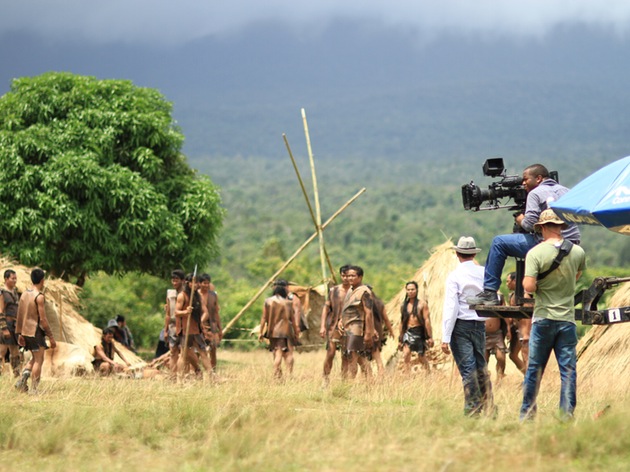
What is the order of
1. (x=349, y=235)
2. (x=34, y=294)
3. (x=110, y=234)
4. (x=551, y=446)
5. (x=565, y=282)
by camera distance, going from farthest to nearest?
1. (x=349, y=235)
2. (x=110, y=234)
3. (x=34, y=294)
4. (x=565, y=282)
5. (x=551, y=446)

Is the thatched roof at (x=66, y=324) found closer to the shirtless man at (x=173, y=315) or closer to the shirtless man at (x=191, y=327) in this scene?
the shirtless man at (x=173, y=315)

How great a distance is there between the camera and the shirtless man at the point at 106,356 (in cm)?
1842

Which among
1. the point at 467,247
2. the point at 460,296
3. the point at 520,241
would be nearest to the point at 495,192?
the point at 467,247

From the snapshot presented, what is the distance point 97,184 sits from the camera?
86.6 feet

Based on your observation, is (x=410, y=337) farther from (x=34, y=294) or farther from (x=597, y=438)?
(x=597, y=438)

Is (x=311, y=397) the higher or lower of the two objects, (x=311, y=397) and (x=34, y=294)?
the lower

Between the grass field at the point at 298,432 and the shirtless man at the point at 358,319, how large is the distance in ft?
8.13

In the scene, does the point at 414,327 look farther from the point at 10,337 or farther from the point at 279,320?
the point at 10,337

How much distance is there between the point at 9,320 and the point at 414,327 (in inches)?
231

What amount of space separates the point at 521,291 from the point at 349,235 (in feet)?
323

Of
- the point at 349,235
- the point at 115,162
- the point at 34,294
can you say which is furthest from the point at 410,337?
the point at 349,235

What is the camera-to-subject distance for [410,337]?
16672 millimetres

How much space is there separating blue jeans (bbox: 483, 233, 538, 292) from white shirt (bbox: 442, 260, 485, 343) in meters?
0.37

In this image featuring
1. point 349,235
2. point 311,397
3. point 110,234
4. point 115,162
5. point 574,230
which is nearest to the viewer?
point 574,230
